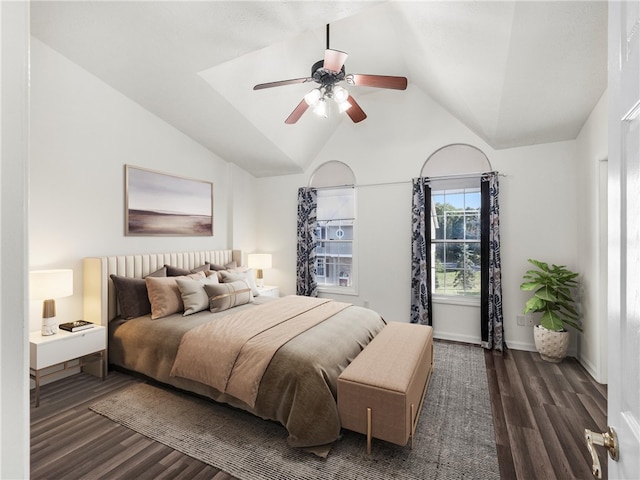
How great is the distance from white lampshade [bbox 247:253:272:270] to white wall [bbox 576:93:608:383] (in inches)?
162

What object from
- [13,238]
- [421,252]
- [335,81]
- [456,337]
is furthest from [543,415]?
[13,238]

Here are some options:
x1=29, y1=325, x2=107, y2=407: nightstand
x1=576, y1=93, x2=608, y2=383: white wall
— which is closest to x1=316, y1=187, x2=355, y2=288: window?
x1=576, y1=93, x2=608, y2=383: white wall

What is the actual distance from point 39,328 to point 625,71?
410 centimetres

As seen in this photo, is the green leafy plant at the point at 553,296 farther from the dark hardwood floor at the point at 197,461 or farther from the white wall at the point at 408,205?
the dark hardwood floor at the point at 197,461

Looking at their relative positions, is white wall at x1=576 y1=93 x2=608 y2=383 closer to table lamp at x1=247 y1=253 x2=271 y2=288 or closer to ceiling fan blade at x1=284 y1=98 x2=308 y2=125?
ceiling fan blade at x1=284 y1=98 x2=308 y2=125

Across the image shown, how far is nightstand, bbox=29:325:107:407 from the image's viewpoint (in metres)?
2.57

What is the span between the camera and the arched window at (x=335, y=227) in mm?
4918

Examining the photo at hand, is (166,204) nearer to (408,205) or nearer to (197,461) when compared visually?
(197,461)

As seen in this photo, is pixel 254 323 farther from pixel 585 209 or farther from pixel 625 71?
pixel 585 209

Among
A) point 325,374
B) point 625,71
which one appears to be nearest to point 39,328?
point 325,374

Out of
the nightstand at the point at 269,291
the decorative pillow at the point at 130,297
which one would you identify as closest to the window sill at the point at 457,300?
the nightstand at the point at 269,291

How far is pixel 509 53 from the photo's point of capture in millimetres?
A: 2416

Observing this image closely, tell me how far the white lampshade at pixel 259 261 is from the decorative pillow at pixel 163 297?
1.83 m

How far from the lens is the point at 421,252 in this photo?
4234mm
